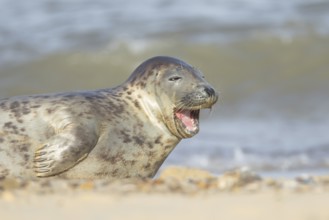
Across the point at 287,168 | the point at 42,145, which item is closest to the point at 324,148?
the point at 287,168

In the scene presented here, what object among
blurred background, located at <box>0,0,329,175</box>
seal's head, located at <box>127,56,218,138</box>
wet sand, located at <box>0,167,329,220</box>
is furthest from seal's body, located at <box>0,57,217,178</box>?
blurred background, located at <box>0,0,329,175</box>

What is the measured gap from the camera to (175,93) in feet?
22.9

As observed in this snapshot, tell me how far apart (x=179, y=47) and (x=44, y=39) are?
2.41 m

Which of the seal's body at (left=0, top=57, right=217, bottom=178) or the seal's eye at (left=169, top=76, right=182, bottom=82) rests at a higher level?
the seal's eye at (left=169, top=76, right=182, bottom=82)

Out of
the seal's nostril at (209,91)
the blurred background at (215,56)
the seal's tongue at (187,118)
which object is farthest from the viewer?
the blurred background at (215,56)

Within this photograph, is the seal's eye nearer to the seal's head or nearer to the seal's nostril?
the seal's head

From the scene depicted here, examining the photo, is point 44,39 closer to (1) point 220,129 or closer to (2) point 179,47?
(2) point 179,47

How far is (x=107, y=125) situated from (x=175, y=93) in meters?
0.60

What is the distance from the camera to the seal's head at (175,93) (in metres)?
6.88

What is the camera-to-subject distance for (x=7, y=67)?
16.0m

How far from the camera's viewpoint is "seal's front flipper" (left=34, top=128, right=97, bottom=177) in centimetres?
628

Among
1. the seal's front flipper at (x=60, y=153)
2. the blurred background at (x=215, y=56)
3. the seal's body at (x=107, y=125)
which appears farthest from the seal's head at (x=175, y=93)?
the blurred background at (x=215, y=56)

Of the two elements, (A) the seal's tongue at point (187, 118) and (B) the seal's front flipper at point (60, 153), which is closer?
(B) the seal's front flipper at point (60, 153)

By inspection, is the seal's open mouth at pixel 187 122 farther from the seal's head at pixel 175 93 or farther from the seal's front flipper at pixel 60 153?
the seal's front flipper at pixel 60 153
